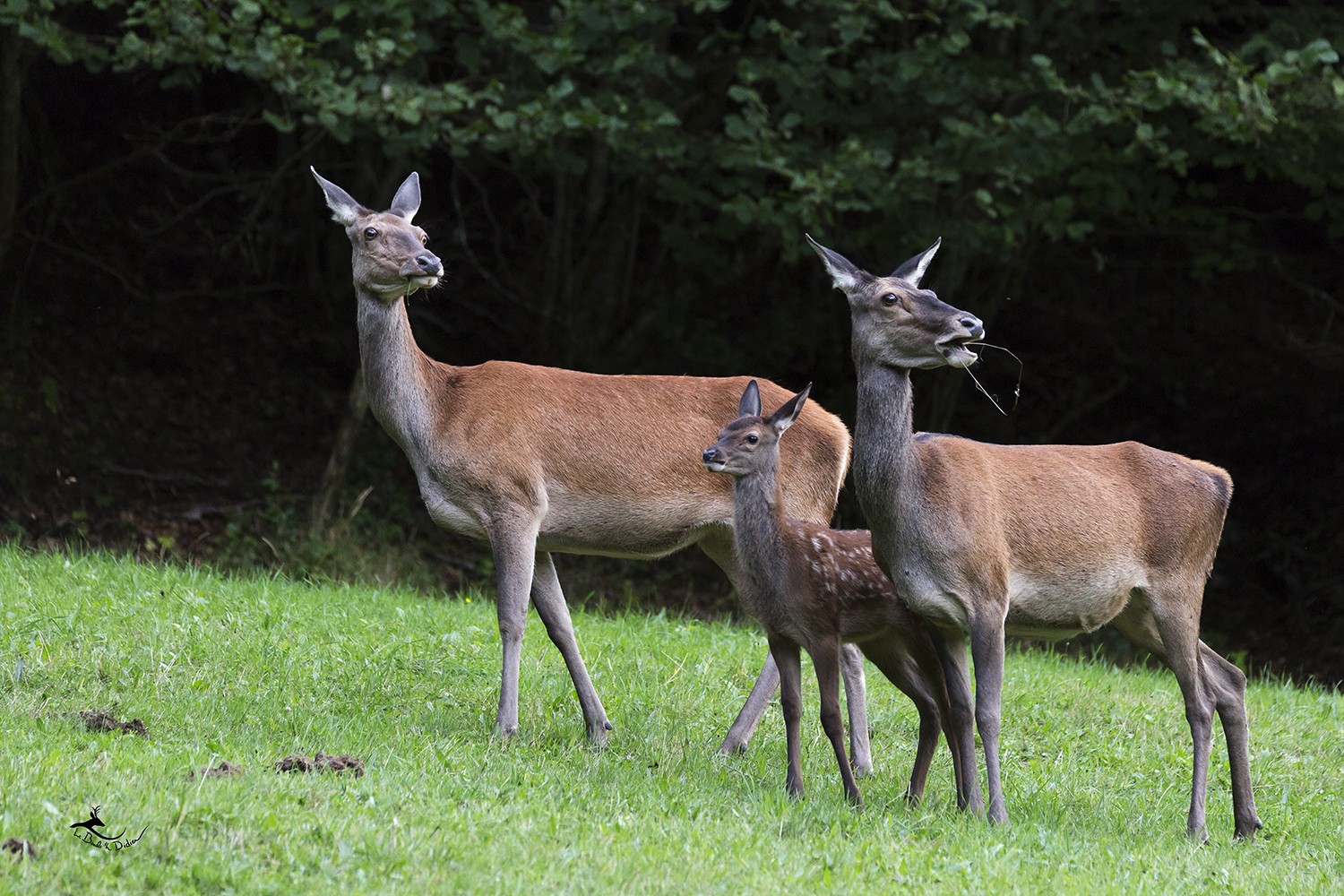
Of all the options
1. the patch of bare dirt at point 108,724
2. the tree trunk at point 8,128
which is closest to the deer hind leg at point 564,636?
the patch of bare dirt at point 108,724

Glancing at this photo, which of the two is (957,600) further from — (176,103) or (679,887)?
(176,103)

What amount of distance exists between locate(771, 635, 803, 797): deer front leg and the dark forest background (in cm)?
483

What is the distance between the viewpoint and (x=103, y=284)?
51.4ft

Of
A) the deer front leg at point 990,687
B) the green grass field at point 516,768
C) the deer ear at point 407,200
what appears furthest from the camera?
the deer ear at point 407,200

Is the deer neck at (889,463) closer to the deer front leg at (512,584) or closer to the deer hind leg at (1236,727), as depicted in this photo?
the deer hind leg at (1236,727)

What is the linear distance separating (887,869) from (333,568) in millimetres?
7765

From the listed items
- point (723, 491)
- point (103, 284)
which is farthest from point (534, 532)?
point (103, 284)

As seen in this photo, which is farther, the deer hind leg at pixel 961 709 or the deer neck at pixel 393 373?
the deer neck at pixel 393 373

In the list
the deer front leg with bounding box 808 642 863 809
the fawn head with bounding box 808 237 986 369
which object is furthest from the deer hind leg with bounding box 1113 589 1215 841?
the fawn head with bounding box 808 237 986 369

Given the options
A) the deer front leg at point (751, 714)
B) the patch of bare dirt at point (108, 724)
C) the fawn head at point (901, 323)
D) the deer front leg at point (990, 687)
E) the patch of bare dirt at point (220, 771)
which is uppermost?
the fawn head at point (901, 323)

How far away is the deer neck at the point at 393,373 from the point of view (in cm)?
750

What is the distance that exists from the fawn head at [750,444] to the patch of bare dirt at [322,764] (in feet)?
5.98

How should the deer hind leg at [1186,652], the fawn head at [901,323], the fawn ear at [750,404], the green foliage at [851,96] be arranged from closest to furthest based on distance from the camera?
the fawn head at [901,323] < the deer hind leg at [1186,652] < the fawn ear at [750,404] < the green foliage at [851,96]

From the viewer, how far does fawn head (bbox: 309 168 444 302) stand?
7.38 meters
